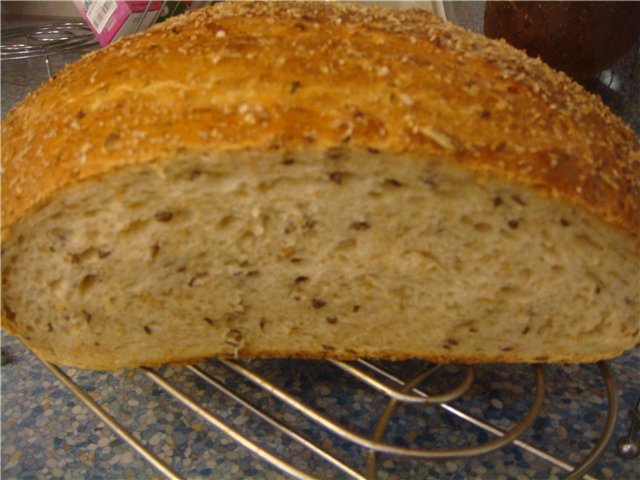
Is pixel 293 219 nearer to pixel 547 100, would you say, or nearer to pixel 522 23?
pixel 547 100

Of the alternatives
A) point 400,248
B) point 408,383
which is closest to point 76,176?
point 400,248

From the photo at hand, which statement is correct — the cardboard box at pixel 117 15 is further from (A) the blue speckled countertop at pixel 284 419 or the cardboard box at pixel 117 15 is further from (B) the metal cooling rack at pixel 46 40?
(A) the blue speckled countertop at pixel 284 419

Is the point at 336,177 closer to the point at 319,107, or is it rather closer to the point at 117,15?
the point at 319,107

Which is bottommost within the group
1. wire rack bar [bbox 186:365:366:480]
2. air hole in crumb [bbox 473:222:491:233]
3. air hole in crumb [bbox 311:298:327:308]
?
wire rack bar [bbox 186:365:366:480]

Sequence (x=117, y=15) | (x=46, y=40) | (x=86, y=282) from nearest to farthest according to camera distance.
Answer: (x=86, y=282), (x=117, y=15), (x=46, y=40)

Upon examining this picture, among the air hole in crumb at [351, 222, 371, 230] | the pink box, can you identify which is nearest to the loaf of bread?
the air hole in crumb at [351, 222, 371, 230]

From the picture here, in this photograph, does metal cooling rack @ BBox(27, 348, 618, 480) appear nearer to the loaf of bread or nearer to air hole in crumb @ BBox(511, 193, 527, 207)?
the loaf of bread

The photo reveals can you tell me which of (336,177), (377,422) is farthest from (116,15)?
(377,422)
